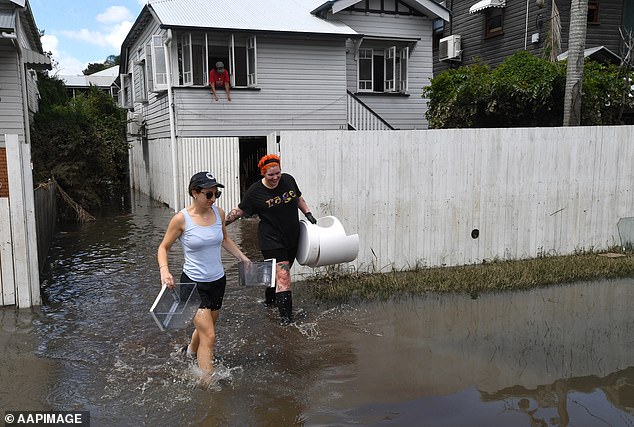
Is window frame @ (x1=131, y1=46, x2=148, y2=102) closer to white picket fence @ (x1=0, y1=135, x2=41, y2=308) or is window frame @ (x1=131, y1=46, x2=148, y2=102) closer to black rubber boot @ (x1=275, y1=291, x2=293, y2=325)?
white picket fence @ (x1=0, y1=135, x2=41, y2=308)

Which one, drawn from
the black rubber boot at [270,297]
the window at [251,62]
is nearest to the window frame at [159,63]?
the window at [251,62]

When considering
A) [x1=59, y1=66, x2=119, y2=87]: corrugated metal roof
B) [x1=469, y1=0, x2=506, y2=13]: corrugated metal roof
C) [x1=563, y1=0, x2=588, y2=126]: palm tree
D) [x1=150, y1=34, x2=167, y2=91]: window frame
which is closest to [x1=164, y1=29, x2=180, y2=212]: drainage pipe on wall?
[x1=150, y1=34, x2=167, y2=91]: window frame

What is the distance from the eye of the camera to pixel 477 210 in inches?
311

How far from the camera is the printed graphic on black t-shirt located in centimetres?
572

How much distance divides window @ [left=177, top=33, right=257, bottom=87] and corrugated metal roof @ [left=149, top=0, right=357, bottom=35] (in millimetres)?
417

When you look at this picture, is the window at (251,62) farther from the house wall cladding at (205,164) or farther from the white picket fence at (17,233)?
the white picket fence at (17,233)

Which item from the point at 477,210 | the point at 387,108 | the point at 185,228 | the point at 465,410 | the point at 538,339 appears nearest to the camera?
the point at 465,410

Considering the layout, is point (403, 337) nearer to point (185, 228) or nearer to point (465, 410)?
point (465, 410)

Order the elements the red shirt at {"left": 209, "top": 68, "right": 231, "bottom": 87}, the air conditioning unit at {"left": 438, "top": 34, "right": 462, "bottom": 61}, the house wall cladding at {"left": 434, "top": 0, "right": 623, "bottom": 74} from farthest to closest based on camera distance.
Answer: the air conditioning unit at {"left": 438, "top": 34, "right": 462, "bottom": 61} < the house wall cladding at {"left": 434, "top": 0, "right": 623, "bottom": 74} < the red shirt at {"left": 209, "top": 68, "right": 231, "bottom": 87}

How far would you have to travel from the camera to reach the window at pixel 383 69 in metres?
18.0

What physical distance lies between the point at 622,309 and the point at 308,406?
4130 millimetres

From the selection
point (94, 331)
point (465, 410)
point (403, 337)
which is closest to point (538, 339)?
point (403, 337)

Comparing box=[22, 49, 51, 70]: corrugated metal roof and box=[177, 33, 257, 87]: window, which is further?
box=[177, 33, 257, 87]: window

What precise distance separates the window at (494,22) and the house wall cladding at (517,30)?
0.54 ft
